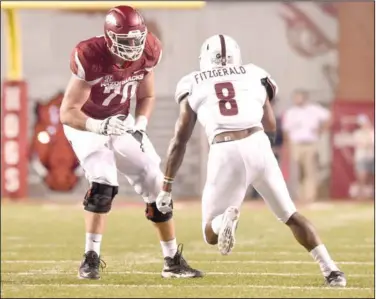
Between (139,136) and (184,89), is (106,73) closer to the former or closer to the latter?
(139,136)

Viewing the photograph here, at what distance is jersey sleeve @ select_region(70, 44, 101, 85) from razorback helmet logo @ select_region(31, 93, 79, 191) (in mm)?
8692

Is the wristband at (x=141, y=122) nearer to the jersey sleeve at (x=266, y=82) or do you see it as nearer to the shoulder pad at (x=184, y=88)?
the shoulder pad at (x=184, y=88)

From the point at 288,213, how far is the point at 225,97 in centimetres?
70

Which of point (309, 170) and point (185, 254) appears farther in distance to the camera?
point (309, 170)

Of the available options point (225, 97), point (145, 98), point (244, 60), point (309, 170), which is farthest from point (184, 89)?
point (244, 60)

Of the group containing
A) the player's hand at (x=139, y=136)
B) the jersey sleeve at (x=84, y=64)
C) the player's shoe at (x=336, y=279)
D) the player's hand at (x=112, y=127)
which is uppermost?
the jersey sleeve at (x=84, y=64)

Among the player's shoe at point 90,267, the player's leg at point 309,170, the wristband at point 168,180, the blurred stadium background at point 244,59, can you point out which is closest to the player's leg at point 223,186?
the wristband at point 168,180

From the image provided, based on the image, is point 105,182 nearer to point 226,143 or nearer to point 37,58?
point 226,143

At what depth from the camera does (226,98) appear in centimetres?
584

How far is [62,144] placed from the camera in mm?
14867

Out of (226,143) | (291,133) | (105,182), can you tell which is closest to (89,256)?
(105,182)

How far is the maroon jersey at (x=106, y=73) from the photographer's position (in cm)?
611

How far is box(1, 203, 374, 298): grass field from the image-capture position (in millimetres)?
5699

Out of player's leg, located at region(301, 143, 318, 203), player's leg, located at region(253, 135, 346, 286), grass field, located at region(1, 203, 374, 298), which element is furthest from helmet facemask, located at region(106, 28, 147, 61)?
player's leg, located at region(301, 143, 318, 203)
